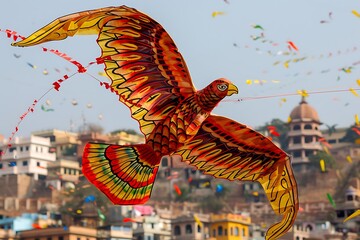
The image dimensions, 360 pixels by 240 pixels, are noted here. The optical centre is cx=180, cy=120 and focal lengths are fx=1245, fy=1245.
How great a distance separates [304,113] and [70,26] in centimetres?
8542

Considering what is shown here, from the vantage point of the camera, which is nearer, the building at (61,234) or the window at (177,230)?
the building at (61,234)

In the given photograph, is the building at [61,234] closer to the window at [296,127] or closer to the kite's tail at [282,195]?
the window at [296,127]

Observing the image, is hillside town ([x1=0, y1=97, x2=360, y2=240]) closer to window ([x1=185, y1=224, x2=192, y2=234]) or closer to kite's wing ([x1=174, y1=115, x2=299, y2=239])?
window ([x1=185, y1=224, x2=192, y2=234])

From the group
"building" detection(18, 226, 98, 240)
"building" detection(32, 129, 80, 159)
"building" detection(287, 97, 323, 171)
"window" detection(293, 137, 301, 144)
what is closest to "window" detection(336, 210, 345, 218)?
"building" detection(18, 226, 98, 240)

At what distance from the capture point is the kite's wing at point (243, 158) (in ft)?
42.7

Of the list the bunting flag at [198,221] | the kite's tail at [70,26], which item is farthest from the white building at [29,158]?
the kite's tail at [70,26]

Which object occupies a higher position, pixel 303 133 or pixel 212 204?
pixel 303 133

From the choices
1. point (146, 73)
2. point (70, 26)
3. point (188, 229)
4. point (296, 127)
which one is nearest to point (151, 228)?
point (188, 229)

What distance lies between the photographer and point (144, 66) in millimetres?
12594

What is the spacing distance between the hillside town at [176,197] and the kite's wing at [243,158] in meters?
45.3

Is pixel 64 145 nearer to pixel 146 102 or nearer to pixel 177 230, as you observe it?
pixel 177 230

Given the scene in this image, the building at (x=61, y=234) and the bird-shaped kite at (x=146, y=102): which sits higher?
the building at (x=61, y=234)

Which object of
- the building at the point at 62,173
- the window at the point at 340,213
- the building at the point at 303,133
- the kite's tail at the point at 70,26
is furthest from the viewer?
the building at the point at 303,133

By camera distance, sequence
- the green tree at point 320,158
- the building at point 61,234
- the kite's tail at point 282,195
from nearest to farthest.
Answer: the kite's tail at point 282,195
the building at point 61,234
the green tree at point 320,158
